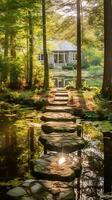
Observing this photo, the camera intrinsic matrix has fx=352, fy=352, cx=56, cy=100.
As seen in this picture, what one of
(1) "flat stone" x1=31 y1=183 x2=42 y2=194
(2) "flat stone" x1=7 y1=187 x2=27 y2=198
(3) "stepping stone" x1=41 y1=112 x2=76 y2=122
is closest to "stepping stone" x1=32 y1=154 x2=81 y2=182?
(1) "flat stone" x1=31 y1=183 x2=42 y2=194

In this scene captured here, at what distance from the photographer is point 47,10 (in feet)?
74.9

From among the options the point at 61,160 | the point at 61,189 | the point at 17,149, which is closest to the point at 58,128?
the point at 17,149

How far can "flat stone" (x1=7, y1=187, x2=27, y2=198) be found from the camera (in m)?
5.72

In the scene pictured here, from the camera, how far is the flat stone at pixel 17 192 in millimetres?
5723

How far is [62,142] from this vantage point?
29.3 ft

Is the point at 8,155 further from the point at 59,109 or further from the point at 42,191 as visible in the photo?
the point at 59,109

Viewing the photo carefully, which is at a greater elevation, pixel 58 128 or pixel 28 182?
pixel 58 128

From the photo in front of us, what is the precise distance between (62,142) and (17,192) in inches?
128

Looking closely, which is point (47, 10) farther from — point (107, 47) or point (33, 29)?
point (107, 47)

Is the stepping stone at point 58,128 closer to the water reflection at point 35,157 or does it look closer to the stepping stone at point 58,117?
the water reflection at point 35,157

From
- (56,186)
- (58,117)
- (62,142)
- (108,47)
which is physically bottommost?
(56,186)

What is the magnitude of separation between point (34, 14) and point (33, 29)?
3.29 ft

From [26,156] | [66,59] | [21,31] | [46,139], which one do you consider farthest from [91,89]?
[66,59]

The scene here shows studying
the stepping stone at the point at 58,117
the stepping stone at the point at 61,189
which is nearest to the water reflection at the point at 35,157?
the stepping stone at the point at 61,189
